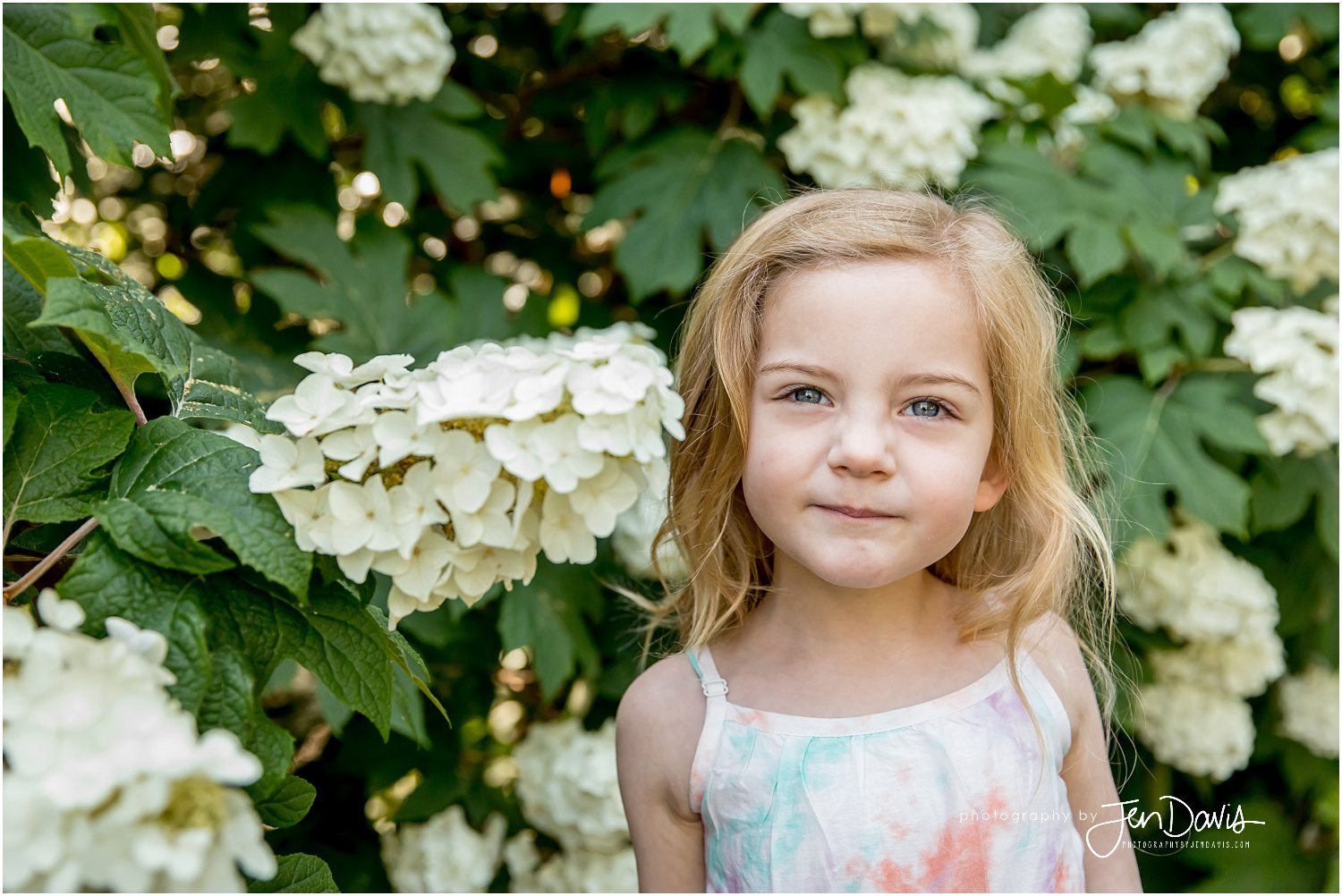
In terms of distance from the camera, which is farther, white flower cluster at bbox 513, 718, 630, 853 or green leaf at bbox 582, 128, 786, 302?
green leaf at bbox 582, 128, 786, 302

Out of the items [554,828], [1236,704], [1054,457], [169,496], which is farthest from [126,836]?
[1236,704]

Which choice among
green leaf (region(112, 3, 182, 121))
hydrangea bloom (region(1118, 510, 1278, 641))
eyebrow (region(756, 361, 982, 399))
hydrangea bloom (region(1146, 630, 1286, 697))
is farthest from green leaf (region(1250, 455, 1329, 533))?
green leaf (region(112, 3, 182, 121))

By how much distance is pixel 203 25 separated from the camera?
7.57ft

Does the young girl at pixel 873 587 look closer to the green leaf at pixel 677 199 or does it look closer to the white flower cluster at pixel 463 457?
the white flower cluster at pixel 463 457

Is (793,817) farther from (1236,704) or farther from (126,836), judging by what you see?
(1236,704)

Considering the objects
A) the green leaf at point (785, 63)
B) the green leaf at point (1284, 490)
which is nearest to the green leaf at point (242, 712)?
the green leaf at point (785, 63)

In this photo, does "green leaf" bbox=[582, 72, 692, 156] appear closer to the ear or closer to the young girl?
the young girl

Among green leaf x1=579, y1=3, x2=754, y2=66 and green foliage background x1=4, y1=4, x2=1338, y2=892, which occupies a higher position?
green leaf x1=579, y1=3, x2=754, y2=66

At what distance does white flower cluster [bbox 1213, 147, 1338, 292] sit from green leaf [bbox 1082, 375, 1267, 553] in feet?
1.04

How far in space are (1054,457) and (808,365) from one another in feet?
1.64

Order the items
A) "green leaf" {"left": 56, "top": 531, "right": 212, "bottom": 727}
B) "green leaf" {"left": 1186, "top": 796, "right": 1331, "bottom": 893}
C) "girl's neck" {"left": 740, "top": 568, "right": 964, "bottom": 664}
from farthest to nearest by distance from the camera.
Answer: "green leaf" {"left": 1186, "top": 796, "right": 1331, "bottom": 893}
"girl's neck" {"left": 740, "top": 568, "right": 964, "bottom": 664}
"green leaf" {"left": 56, "top": 531, "right": 212, "bottom": 727}

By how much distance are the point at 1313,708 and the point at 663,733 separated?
1.98 metres

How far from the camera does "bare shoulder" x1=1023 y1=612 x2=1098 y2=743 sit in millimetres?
1569

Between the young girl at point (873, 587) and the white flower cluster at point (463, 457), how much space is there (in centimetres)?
36
